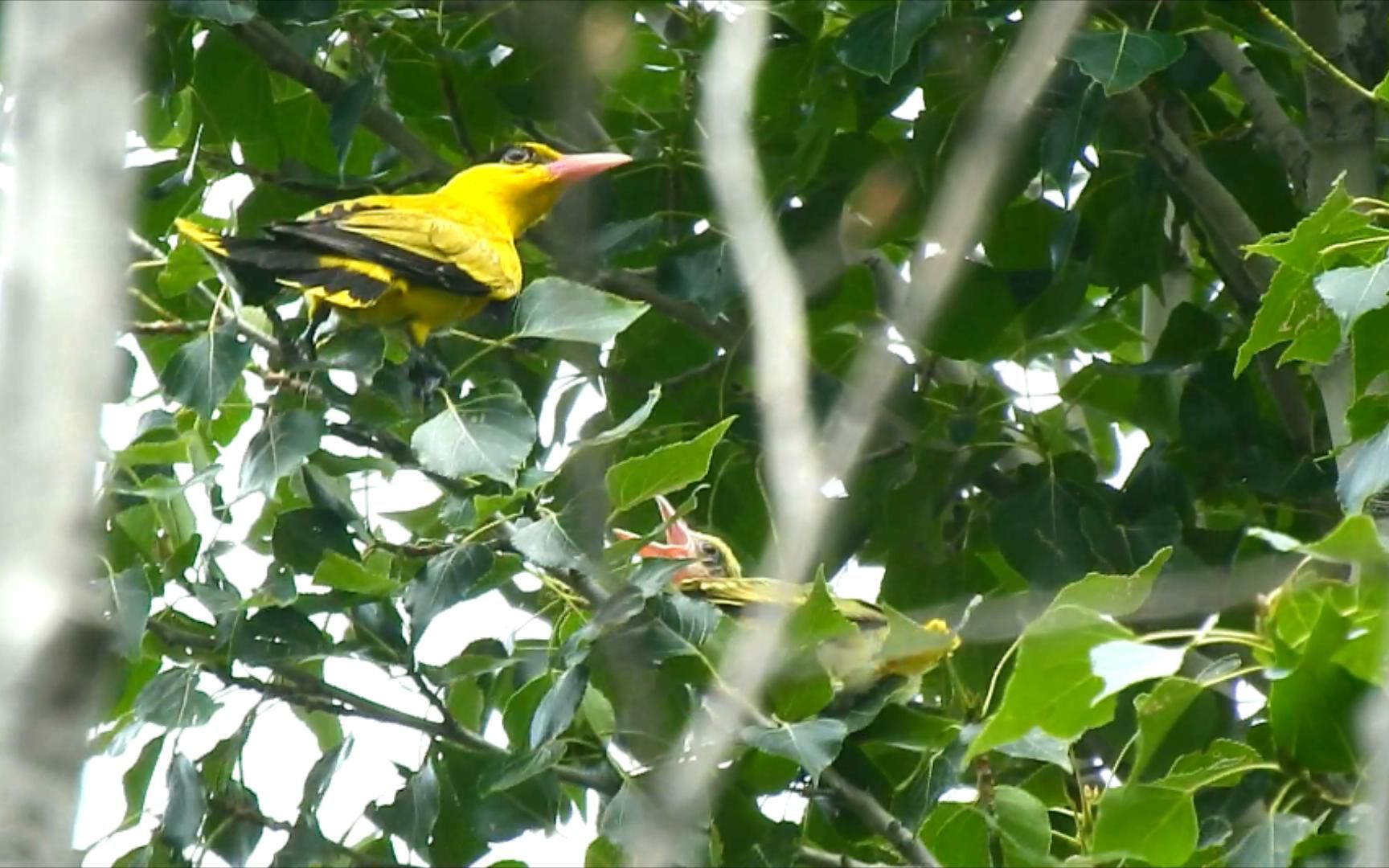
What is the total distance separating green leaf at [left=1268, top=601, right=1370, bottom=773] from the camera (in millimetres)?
1751

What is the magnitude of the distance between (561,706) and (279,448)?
53 cm

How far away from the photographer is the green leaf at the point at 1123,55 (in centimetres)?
287

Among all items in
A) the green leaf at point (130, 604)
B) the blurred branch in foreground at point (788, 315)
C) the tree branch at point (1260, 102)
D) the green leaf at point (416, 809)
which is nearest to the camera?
the blurred branch in foreground at point (788, 315)

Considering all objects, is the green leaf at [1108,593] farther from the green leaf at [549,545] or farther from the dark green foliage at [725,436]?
the green leaf at [549,545]

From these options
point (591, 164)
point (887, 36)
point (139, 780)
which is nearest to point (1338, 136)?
point (887, 36)

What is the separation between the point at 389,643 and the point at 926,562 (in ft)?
3.42

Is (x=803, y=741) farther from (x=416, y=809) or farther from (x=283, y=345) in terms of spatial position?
(x=283, y=345)

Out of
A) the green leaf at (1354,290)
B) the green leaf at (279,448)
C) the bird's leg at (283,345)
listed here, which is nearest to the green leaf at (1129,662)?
the green leaf at (1354,290)

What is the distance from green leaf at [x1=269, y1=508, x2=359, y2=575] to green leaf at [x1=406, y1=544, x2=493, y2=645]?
0.27 metres

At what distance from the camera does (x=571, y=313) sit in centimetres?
268

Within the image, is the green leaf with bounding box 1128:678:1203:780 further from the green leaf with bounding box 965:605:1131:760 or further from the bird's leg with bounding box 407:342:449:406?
the bird's leg with bounding box 407:342:449:406

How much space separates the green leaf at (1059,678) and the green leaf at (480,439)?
937mm

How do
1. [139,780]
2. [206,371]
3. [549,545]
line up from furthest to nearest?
1. [139,780]
2. [206,371]
3. [549,545]

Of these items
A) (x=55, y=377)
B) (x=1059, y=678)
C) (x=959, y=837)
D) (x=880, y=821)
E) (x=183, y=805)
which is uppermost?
(x=55, y=377)
